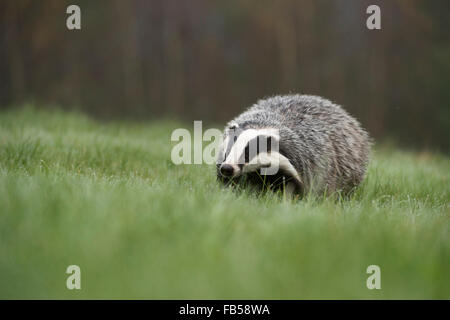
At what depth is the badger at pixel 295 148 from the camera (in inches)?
142

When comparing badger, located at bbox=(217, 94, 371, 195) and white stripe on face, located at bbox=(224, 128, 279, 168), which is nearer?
white stripe on face, located at bbox=(224, 128, 279, 168)

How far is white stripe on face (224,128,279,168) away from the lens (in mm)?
3455

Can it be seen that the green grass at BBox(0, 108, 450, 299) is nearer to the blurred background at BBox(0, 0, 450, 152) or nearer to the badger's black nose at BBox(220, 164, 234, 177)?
the badger's black nose at BBox(220, 164, 234, 177)

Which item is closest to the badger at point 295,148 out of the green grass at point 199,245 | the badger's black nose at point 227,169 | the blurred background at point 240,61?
the badger's black nose at point 227,169

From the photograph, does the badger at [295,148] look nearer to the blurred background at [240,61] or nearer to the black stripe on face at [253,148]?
the black stripe on face at [253,148]

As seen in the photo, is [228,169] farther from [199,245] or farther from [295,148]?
[199,245]

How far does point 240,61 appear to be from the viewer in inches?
420

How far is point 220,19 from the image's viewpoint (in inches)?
401

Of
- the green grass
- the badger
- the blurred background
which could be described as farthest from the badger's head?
the blurred background

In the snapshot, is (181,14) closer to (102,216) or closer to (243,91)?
(243,91)

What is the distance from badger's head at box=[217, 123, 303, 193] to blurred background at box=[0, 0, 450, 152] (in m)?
6.45

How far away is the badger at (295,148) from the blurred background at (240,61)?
575 cm
